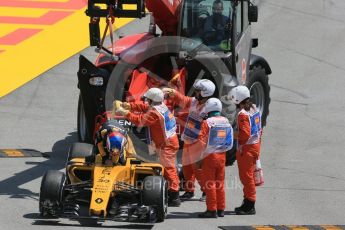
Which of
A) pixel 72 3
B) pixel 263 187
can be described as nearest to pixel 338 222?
pixel 263 187

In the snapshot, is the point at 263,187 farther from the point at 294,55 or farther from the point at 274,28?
the point at 274,28

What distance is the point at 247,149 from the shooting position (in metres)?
14.4

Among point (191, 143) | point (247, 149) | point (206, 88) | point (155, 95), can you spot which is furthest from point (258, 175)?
point (155, 95)

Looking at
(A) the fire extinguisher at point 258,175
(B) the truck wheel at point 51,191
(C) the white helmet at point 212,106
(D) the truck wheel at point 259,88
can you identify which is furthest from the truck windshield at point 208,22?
(B) the truck wheel at point 51,191

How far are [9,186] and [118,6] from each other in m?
3.11

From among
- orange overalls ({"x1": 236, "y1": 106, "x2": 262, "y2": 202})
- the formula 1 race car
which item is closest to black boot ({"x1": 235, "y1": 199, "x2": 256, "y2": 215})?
orange overalls ({"x1": 236, "y1": 106, "x2": 262, "y2": 202})

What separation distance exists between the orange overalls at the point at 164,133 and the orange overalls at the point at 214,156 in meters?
0.60

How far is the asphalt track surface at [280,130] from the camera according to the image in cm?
1426

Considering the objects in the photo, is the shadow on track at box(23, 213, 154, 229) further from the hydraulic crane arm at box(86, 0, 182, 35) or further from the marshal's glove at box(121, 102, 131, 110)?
the hydraulic crane arm at box(86, 0, 182, 35)

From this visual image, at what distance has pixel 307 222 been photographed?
14016 millimetres

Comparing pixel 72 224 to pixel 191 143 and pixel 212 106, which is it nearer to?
pixel 191 143

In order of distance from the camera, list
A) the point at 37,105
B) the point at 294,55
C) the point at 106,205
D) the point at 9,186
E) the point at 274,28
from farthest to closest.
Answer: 1. the point at 274,28
2. the point at 294,55
3. the point at 37,105
4. the point at 9,186
5. the point at 106,205

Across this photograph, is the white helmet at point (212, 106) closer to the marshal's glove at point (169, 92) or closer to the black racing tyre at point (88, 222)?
the marshal's glove at point (169, 92)

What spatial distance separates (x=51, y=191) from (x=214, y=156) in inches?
91.8
